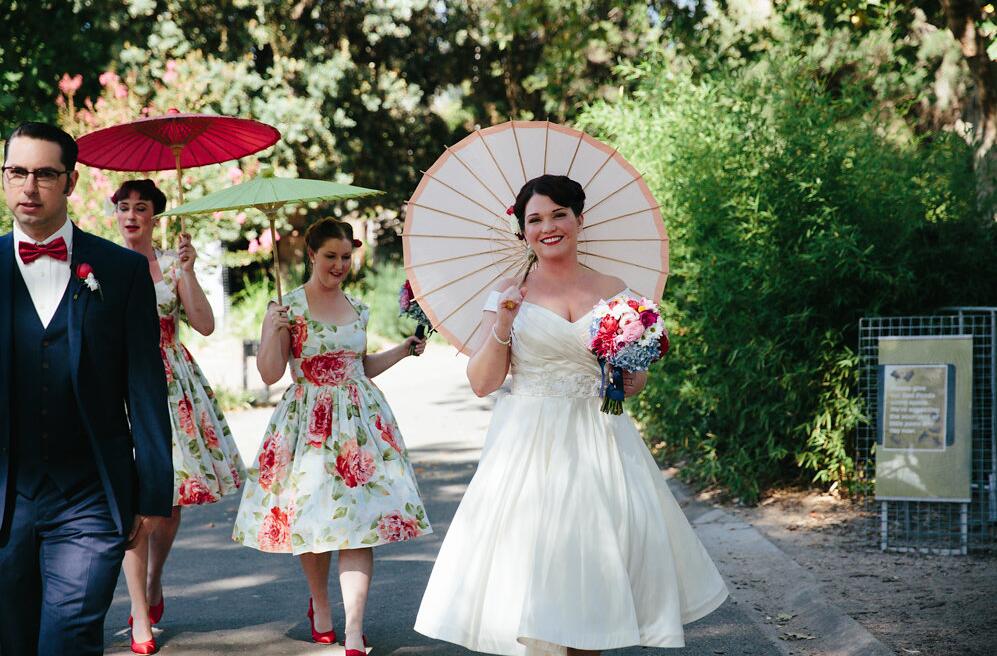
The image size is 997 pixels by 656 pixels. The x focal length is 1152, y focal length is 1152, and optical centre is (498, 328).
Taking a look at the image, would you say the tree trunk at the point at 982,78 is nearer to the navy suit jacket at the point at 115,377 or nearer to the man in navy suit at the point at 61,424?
the navy suit jacket at the point at 115,377

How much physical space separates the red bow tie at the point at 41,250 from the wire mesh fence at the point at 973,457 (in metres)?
5.53

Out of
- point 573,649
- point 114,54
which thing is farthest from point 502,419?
point 114,54

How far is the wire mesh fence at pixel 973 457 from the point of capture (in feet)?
24.4

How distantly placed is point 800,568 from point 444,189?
11.9ft

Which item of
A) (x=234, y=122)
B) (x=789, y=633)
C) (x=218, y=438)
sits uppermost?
(x=234, y=122)

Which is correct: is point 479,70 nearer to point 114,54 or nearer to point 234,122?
point 114,54

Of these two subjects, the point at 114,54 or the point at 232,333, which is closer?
the point at 114,54

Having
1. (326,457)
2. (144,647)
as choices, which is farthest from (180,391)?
(144,647)

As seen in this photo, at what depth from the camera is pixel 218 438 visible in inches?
245

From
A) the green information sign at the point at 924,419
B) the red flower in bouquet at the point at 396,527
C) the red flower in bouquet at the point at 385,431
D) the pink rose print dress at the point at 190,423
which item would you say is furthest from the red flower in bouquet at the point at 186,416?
the green information sign at the point at 924,419

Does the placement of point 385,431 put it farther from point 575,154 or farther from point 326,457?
point 575,154

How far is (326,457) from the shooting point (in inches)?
226

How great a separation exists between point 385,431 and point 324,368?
0.45m

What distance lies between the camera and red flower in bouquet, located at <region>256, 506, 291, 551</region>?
5688mm
